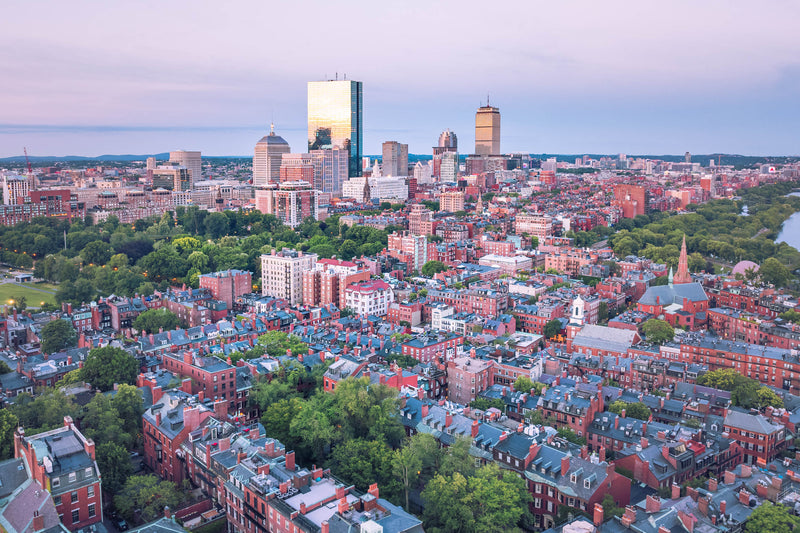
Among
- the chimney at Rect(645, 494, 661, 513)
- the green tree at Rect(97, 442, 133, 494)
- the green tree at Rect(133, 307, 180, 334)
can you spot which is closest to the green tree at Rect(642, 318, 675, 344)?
the chimney at Rect(645, 494, 661, 513)

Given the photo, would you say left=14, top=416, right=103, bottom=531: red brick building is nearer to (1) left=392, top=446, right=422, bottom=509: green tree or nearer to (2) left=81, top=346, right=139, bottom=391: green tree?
(2) left=81, top=346, right=139, bottom=391: green tree

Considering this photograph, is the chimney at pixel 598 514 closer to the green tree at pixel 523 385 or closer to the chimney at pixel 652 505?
the chimney at pixel 652 505

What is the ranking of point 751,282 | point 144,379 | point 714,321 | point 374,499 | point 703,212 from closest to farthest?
point 374,499
point 144,379
point 714,321
point 751,282
point 703,212

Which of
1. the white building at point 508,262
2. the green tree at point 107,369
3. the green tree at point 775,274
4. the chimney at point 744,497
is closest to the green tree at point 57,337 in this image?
the green tree at point 107,369

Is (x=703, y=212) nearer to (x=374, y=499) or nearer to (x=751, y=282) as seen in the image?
(x=751, y=282)

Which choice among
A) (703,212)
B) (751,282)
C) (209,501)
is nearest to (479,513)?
(209,501)

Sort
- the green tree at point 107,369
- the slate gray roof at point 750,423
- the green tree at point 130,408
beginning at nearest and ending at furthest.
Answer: the green tree at point 130,408 → the slate gray roof at point 750,423 → the green tree at point 107,369

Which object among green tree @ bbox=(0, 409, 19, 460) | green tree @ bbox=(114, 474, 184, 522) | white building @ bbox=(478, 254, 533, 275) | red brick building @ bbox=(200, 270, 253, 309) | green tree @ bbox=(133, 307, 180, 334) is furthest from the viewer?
white building @ bbox=(478, 254, 533, 275)
